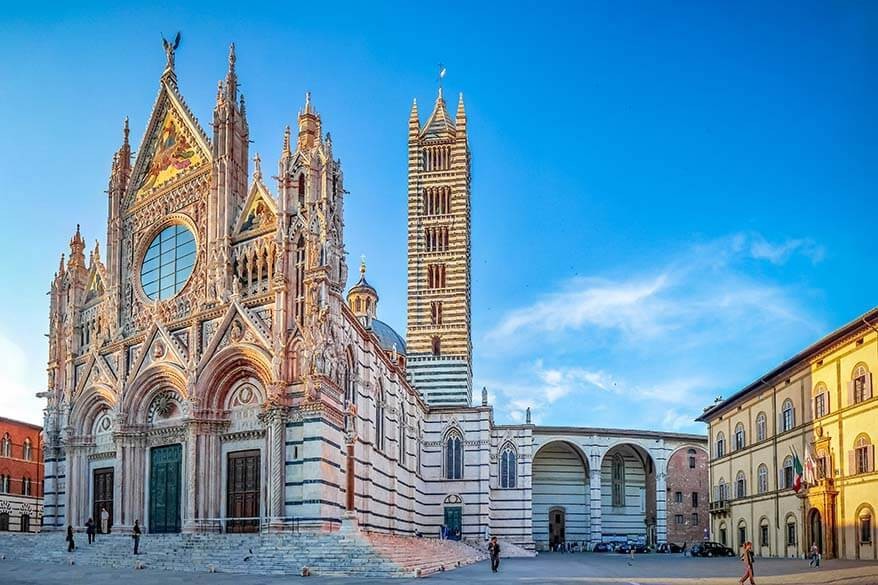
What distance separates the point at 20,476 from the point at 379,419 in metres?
25.7

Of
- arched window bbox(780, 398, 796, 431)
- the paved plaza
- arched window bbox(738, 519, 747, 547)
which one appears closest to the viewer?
the paved plaza

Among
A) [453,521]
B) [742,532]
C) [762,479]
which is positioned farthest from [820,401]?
[453,521]

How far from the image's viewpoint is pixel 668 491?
77.5m

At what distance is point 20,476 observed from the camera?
2346 inches

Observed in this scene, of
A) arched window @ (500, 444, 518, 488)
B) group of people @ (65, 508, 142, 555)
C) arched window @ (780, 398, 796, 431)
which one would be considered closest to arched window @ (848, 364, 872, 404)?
arched window @ (780, 398, 796, 431)

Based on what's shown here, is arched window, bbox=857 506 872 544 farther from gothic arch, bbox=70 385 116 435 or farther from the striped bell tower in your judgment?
gothic arch, bbox=70 385 116 435

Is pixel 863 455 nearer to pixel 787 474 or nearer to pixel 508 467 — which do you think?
pixel 787 474

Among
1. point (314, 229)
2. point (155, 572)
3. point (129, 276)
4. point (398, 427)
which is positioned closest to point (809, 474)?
point (398, 427)

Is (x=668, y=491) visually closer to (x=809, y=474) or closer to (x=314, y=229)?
(x=809, y=474)

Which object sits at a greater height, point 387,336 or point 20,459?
point 387,336

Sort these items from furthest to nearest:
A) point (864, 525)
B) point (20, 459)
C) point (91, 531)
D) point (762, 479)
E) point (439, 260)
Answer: point (439, 260), point (20, 459), point (762, 479), point (864, 525), point (91, 531)

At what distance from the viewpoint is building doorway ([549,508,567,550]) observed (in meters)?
75.4

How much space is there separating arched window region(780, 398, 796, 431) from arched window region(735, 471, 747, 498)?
24.8 feet

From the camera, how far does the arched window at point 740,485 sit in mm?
56156
